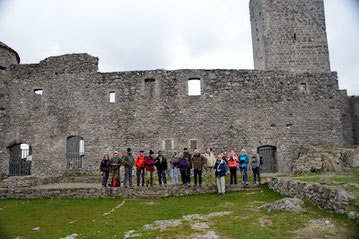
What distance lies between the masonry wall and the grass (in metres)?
6.83

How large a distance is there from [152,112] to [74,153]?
18.6 ft

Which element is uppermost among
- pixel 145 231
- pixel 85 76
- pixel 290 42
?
pixel 290 42

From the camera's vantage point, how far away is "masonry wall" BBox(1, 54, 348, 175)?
1761 centimetres

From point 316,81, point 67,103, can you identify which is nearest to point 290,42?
point 316,81

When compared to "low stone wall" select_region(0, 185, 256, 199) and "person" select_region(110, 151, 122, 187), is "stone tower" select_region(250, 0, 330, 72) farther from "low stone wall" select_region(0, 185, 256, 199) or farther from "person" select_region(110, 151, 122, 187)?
"person" select_region(110, 151, 122, 187)

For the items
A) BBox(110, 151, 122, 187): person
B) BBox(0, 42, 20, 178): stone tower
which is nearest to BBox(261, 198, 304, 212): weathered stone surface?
BBox(110, 151, 122, 187): person

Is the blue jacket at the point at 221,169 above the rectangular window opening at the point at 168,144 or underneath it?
underneath

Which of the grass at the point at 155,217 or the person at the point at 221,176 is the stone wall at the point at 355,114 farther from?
the person at the point at 221,176

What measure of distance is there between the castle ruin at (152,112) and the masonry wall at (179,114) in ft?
0.20

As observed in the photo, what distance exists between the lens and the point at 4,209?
987 cm

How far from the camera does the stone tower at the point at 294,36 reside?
830 inches

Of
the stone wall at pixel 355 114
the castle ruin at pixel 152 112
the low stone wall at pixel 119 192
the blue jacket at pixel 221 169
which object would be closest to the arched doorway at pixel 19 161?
the castle ruin at pixel 152 112

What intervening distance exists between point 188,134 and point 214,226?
428 inches

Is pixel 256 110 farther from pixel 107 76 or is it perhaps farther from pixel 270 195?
pixel 107 76
